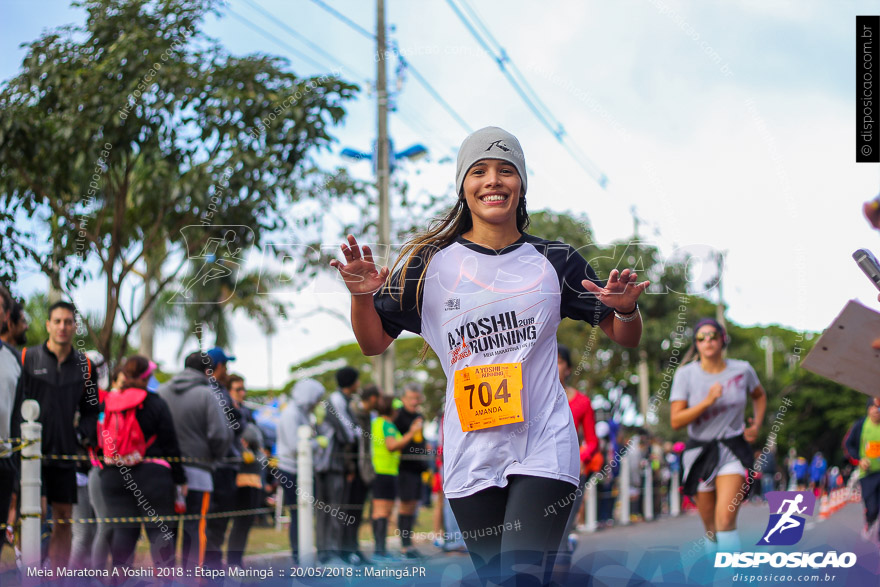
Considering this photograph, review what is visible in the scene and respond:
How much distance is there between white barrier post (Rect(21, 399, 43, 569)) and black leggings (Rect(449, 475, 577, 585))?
302 cm

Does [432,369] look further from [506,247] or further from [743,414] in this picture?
[506,247]

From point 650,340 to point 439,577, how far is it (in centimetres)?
1559

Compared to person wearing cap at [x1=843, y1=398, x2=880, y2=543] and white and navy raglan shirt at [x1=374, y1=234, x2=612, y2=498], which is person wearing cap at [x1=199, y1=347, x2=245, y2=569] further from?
person wearing cap at [x1=843, y1=398, x2=880, y2=543]

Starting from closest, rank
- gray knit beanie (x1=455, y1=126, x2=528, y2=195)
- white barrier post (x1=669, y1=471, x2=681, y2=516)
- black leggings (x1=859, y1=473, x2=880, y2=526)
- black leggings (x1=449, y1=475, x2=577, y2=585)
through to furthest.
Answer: black leggings (x1=449, y1=475, x2=577, y2=585)
gray knit beanie (x1=455, y1=126, x2=528, y2=195)
black leggings (x1=859, y1=473, x2=880, y2=526)
white barrier post (x1=669, y1=471, x2=681, y2=516)

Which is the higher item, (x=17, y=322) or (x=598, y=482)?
(x=17, y=322)

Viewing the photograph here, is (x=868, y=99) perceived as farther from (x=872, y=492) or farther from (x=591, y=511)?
(x=591, y=511)

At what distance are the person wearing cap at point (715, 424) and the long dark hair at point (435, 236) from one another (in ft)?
10.8

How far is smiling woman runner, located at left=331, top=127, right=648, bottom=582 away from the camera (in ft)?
9.78

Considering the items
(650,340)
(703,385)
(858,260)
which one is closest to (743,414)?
(703,385)

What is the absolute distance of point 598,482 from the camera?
16375 mm

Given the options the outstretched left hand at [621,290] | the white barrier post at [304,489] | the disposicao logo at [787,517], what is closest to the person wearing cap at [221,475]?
the white barrier post at [304,489]

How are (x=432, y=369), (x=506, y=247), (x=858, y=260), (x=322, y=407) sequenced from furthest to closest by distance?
1. (x=432, y=369)
2. (x=322, y=407)
3. (x=506, y=247)
4. (x=858, y=260)

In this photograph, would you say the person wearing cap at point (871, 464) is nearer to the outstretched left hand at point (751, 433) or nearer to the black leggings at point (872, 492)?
the black leggings at point (872, 492)

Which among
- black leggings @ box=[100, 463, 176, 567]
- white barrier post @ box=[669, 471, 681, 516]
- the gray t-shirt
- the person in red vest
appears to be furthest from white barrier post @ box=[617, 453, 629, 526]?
black leggings @ box=[100, 463, 176, 567]
